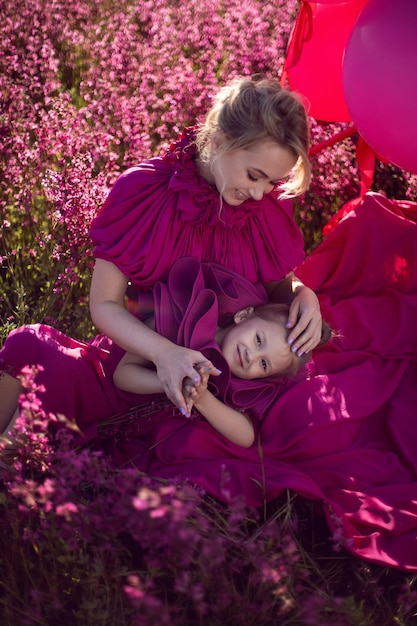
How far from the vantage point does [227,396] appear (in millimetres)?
2352

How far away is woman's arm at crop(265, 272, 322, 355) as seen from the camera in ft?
7.93

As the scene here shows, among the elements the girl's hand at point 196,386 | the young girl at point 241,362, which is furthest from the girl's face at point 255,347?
the girl's hand at point 196,386

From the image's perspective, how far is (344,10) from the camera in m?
2.86

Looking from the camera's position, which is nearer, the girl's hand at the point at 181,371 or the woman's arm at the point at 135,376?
the girl's hand at the point at 181,371

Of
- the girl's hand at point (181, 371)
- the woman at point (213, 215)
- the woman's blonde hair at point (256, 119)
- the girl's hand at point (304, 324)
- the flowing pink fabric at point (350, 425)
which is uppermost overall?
the woman's blonde hair at point (256, 119)

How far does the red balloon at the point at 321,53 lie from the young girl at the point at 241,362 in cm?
104

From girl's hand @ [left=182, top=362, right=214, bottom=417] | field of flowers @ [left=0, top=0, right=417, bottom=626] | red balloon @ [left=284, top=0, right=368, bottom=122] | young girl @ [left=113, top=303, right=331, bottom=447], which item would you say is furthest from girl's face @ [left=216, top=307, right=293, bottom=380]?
red balloon @ [left=284, top=0, right=368, bottom=122]

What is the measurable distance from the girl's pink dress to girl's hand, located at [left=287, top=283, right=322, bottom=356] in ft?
0.47

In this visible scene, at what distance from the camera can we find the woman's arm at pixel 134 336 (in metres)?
2.10

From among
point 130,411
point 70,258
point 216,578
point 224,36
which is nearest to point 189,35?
point 224,36

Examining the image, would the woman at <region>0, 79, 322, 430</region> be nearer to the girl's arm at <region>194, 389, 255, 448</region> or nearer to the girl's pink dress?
the girl's pink dress

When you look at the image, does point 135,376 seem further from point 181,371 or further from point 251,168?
point 251,168

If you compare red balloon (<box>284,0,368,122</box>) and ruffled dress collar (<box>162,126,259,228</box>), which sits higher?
red balloon (<box>284,0,368,122</box>)

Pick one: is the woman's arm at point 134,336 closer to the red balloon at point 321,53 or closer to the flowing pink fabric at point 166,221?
the flowing pink fabric at point 166,221
